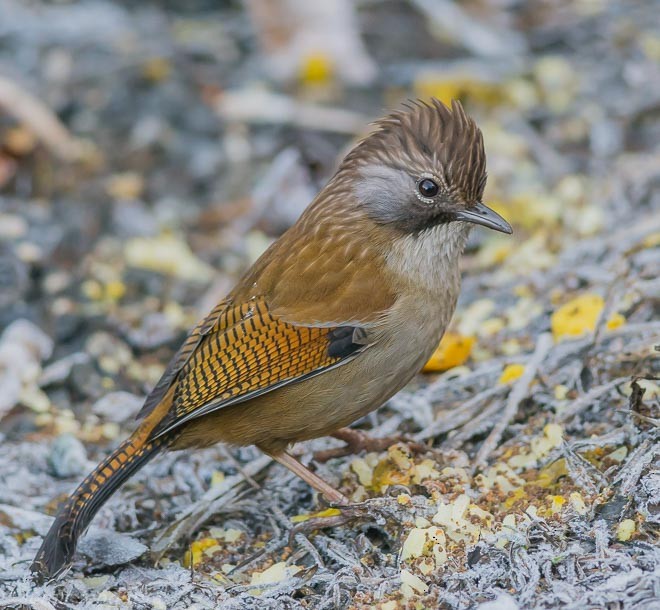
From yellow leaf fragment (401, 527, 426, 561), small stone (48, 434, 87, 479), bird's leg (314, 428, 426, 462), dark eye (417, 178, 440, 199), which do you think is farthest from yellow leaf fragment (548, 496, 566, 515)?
small stone (48, 434, 87, 479)

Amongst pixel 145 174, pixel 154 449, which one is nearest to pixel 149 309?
pixel 145 174

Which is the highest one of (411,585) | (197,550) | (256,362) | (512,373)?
(256,362)

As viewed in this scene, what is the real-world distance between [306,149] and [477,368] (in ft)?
8.75

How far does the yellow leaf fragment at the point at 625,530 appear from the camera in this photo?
3694 mm

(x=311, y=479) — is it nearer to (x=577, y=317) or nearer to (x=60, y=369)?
(x=577, y=317)

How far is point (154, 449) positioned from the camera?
442cm

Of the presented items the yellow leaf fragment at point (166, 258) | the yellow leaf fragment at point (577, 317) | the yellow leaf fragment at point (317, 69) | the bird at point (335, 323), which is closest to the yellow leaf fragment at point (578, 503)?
the bird at point (335, 323)

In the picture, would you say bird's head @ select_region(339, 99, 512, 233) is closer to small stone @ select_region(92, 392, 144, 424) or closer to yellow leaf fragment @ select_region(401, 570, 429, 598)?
yellow leaf fragment @ select_region(401, 570, 429, 598)

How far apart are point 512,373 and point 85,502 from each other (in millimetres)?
1922

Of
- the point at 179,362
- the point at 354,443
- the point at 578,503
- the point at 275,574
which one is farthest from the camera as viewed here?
the point at 354,443

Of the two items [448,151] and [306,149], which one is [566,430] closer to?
[448,151]

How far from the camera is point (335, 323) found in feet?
14.4

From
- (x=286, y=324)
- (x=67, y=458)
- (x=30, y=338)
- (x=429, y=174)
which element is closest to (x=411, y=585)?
(x=286, y=324)

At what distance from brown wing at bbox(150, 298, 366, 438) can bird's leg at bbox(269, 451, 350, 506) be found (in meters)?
0.40
